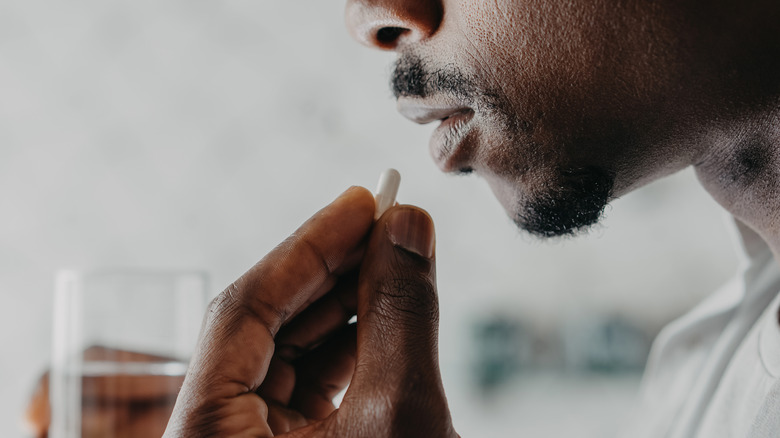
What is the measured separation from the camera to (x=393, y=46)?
23.4 inches

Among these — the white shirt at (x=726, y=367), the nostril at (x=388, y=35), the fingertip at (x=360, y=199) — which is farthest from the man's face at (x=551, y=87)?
the white shirt at (x=726, y=367)

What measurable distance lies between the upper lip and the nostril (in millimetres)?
55

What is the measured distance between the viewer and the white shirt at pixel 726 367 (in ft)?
2.19

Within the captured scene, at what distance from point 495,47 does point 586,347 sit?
1.04 meters

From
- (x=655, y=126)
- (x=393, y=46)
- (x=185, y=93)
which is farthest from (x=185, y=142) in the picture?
(x=655, y=126)

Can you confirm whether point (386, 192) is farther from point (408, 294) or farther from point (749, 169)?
point (749, 169)

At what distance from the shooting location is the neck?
548 millimetres

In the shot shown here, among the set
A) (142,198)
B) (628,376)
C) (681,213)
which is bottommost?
(628,376)

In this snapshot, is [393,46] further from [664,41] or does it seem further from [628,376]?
[628,376]

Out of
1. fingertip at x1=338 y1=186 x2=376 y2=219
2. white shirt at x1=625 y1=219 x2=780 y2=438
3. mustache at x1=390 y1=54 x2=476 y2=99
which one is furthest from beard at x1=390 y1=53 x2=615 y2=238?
white shirt at x1=625 y1=219 x2=780 y2=438

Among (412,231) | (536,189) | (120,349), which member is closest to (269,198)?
(120,349)

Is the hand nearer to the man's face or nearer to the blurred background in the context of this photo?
the man's face

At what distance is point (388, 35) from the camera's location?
59 centimetres

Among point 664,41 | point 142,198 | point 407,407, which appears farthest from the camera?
point 142,198
